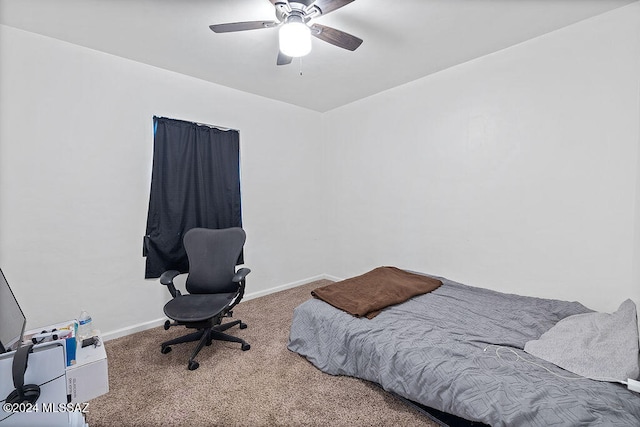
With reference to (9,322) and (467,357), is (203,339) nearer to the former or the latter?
(9,322)

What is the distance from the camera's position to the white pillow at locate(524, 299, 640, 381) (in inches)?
54.4

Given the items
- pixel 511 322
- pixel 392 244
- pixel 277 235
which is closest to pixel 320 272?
pixel 277 235

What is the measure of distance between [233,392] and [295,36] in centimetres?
234

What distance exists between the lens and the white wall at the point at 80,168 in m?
2.12

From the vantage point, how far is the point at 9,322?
113cm

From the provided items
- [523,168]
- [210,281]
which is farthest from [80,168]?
[523,168]

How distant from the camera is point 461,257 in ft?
9.46

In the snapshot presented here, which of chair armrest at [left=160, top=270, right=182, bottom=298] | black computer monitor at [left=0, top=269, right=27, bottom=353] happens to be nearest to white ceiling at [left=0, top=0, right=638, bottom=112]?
black computer monitor at [left=0, top=269, right=27, bottom=353]

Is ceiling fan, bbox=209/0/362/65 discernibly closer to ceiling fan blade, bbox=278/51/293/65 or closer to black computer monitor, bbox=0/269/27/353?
ceiling fan blade, bbox=278/51/293/65

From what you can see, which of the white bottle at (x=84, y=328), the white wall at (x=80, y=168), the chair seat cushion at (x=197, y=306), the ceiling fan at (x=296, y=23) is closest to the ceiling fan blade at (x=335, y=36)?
the ceiling fan at (x=296, y=23)

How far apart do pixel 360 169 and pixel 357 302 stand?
6.89 ft

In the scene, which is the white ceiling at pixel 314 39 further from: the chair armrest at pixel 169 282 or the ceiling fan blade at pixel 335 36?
the chair armrest at pixel 169 282

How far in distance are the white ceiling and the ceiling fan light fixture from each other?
39cm

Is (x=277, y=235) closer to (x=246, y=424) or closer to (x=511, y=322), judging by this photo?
(x=246, y=424)
